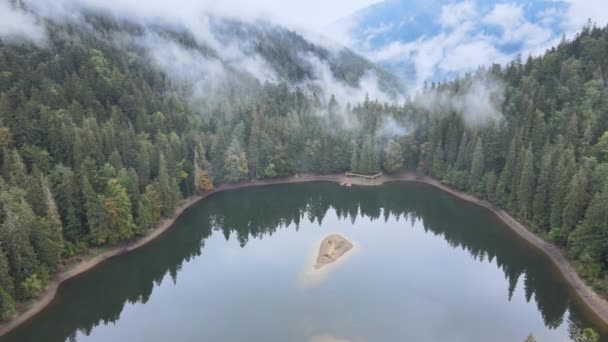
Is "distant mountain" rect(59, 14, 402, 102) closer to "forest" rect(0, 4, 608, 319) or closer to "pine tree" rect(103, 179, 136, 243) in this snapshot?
"forest" rect(0, 4, 608, 319)

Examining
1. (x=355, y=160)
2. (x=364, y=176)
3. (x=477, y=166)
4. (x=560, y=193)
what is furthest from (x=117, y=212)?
(x=477, y=166)

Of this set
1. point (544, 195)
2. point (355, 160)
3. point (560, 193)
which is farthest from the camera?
point (355, 160)

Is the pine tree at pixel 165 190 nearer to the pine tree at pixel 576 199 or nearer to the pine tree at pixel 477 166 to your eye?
the pine tree at pixel 477 166

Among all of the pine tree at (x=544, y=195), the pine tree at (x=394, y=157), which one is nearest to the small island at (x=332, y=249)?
the pine tree at (x=544, y=195)

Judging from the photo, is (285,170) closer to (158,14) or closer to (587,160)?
(587,160)

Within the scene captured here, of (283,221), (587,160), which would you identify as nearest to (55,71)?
(283,221)

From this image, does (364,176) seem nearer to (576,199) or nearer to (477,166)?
(477,166)
